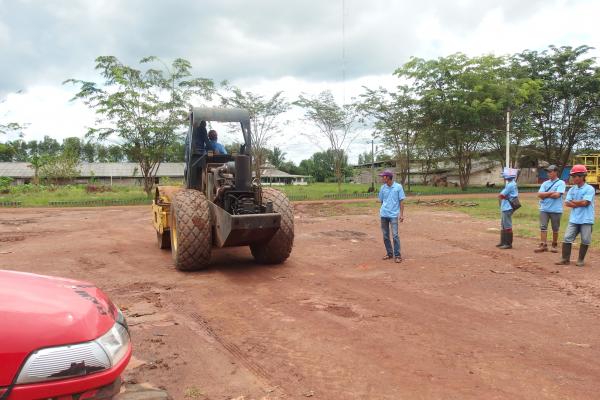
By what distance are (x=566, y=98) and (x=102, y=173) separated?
2164 inches

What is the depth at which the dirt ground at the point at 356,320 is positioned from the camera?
3648 millimetres

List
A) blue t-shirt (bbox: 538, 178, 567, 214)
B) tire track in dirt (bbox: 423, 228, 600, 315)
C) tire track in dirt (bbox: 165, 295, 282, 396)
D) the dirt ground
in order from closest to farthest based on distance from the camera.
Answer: the dirt ground → tire track in dirt (bbox: 165, 295, 282, 396) → tire track in dirt (bbox: 423, 228, 600, 315) → blue t-shirt (bbox: 538, 178, 567, 214)

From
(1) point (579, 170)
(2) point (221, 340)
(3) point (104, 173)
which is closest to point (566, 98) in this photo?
(1) point (579, 170)

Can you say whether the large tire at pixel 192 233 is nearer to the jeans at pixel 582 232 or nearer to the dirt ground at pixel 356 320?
the dirt ground at pixel 356 320

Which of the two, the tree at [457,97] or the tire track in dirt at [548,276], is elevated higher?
the tree at [457,97]

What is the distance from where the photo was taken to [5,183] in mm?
36031

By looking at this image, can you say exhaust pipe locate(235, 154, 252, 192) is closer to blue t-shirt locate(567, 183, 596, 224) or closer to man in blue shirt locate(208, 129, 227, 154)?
man in blue shirt locate(208, 129, 227, 154)

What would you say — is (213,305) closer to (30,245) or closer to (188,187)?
(188,187)

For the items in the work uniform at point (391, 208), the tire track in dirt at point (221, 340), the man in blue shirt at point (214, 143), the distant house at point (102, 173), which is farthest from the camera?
the distant house at point (102, 173)

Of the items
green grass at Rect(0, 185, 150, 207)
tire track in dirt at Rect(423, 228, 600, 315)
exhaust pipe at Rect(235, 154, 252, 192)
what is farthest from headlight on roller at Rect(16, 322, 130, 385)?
green grass at Rect(0, 185, 150, 207)

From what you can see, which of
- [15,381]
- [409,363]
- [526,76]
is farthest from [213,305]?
[526,76]

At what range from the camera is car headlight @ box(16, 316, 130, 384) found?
1908 mm

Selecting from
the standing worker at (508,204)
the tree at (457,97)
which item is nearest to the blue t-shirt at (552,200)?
the standing worker at (508,204)

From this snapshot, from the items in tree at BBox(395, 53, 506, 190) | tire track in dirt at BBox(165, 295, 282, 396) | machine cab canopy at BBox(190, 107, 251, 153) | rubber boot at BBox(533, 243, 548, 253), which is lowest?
tire track in dirt at BBox(165, 295, 282, 396)
